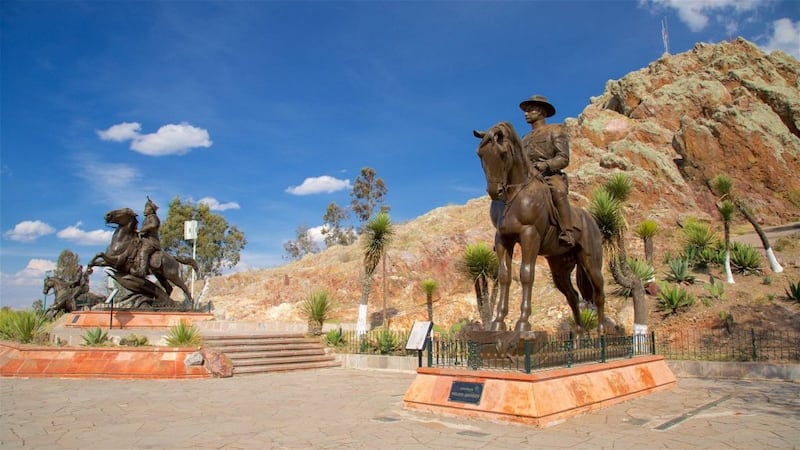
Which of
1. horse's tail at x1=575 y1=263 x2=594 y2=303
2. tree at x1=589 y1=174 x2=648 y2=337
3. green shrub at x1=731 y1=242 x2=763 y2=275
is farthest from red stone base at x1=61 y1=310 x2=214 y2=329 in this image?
green shrub at x1=731 y1=242 x2=763 y2=275

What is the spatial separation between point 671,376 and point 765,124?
2770 centimetres

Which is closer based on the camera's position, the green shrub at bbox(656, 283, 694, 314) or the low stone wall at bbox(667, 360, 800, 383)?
the low stone wall at bbox(667, 360, 800, 383)

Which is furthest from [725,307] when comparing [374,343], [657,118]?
[657,118]

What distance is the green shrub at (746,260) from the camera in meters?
17.9

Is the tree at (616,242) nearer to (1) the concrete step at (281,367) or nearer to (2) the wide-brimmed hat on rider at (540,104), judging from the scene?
(2) the wide-brimmed hat on rider at (540,104)

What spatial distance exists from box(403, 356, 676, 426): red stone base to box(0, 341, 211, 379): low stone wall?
275 inches

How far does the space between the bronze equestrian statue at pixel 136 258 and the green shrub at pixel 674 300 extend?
1596cm

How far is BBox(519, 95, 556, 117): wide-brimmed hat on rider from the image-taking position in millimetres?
8555

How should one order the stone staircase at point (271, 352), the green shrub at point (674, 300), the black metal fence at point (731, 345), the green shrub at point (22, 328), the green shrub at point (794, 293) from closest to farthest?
1. the black metal fence at point (731, 345)
2. the green shrub at point (22, 328)
3. the stone staircase at point (271, 352)
4. the green shrub at point (794, 293)
5. the green shrub at point (674, 300)

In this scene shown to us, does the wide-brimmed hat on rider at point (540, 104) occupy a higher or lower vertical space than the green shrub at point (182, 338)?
higher

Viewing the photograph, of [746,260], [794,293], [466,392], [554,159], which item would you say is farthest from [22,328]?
[746,260]

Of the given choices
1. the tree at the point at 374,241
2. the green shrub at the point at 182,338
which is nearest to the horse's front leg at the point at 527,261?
the green shrub at the point at 182,338

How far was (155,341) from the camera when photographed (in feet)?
47.8

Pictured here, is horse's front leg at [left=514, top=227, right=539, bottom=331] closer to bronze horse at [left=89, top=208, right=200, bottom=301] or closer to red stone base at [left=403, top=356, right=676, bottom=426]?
red stone base at [left=403, top=356, right=676, bottom=426]
